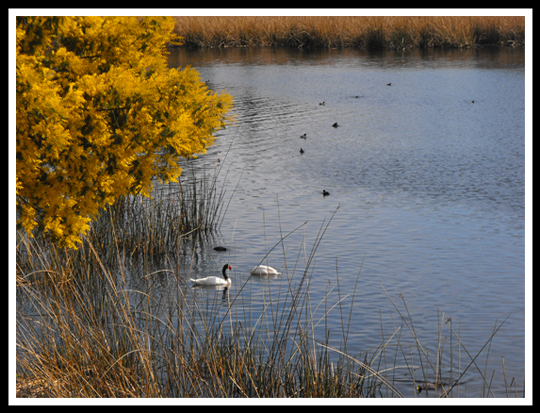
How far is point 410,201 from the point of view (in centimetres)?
1667

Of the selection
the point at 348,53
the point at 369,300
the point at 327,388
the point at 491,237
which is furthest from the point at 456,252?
the point at 348,53

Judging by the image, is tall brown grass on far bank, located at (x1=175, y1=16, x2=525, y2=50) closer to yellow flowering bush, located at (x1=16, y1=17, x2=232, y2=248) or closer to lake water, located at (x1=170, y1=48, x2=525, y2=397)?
lake water, located at (x1=170, y1=48, x2=525, y2=397)

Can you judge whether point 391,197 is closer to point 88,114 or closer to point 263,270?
point 263,270

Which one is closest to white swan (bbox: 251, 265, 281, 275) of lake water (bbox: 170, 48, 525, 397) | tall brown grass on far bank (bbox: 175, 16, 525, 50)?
lake water (bbox: 170, 48, 525, 397)

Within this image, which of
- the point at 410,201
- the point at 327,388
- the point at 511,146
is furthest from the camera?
the point at 511,146

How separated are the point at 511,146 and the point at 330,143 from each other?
5.55 meters

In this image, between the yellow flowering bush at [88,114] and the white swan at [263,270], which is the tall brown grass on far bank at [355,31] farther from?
the yellow flowering bush at [88,114]

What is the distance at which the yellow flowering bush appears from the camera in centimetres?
707

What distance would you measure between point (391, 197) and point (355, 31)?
1302 inches

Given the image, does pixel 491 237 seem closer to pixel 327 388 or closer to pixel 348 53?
pixel 327 388

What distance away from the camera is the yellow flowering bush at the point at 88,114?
7066 mm

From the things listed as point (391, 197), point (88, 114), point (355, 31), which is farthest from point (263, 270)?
point (355, 31)

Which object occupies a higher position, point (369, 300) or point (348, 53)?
point (348, 53)

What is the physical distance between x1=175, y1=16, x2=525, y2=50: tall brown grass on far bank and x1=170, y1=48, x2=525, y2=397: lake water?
9.20 meters
